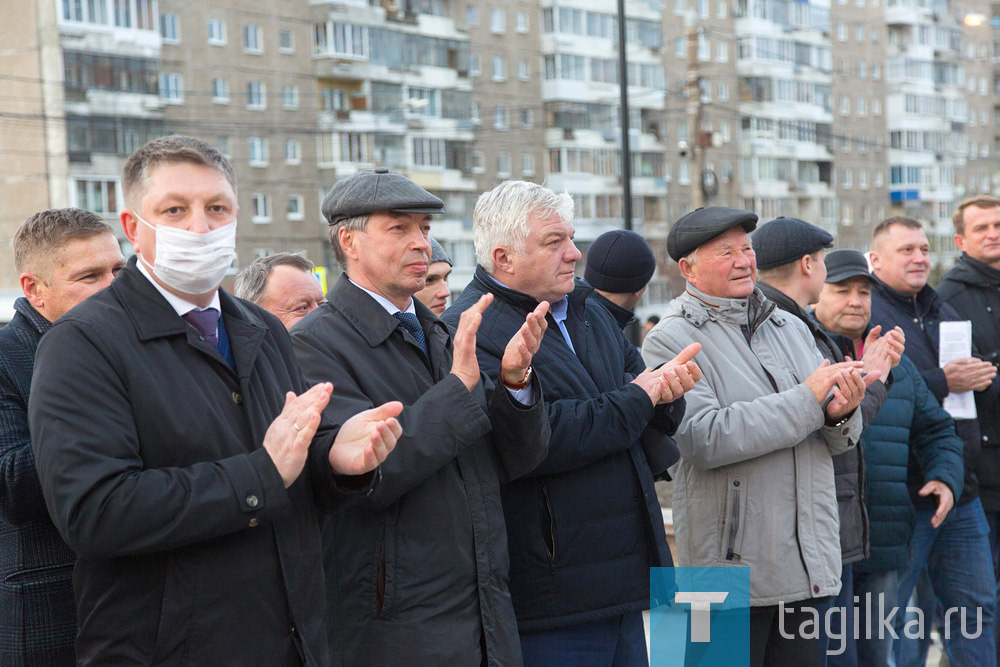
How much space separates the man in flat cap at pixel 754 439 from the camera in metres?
4.29

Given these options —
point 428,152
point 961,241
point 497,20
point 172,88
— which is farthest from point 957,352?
point 497,20

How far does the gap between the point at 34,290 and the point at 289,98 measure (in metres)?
42.9

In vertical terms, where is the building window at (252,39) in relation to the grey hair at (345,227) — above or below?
above

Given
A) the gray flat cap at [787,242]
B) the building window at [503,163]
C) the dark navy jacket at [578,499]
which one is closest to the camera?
the dark navy jacket at [578,499]

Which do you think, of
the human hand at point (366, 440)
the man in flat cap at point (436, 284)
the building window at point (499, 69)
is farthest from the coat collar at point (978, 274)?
the building window at point (499, 69)

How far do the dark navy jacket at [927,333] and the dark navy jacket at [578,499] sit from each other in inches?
91.0

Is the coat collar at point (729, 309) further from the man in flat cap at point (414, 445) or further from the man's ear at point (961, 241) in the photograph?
the man's ear at point (961, 241)

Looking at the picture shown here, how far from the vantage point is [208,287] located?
109 inches

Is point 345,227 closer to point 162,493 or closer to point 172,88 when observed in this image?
point 162,493

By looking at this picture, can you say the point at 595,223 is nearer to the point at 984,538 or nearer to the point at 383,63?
the point at 383,63

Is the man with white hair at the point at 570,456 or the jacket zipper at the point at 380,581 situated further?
the man with white hair at the point at 570,456

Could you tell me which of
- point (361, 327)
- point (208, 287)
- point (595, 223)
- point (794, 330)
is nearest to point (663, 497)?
point (794, 330)

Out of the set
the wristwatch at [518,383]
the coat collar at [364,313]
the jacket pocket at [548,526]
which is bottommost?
the jacket pocket at [548,526]

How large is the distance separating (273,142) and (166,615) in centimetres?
4328
